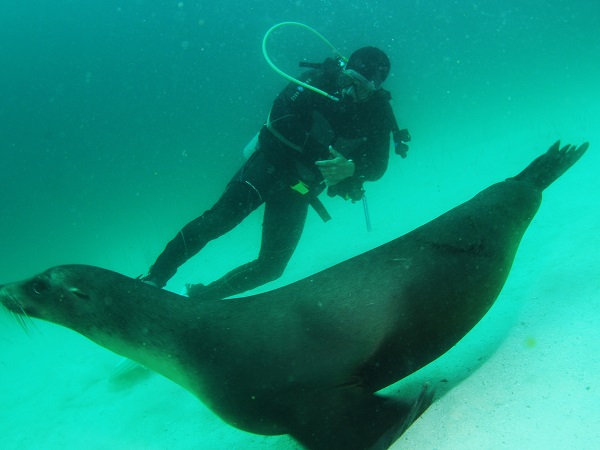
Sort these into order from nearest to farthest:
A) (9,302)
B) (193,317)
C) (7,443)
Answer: (193,317) < (9,302) < (7,443)

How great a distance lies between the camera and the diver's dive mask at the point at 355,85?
3.71 meters

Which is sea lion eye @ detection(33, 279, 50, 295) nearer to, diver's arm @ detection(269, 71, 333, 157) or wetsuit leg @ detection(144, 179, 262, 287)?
wetsuit leg @ detection(144, 179, 262, 287)

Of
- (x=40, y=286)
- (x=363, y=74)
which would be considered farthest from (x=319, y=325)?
(x=363, y=74)

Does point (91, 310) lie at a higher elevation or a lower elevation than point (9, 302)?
lower

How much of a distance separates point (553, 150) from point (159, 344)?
11.1 feet

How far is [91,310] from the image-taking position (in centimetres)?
228

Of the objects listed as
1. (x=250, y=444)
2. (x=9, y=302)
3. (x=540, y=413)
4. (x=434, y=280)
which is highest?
(x=9, y=302)

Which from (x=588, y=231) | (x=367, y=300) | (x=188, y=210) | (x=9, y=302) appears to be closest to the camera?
(x=367, y=300)

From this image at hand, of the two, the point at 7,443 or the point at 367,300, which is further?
the point at 7,443

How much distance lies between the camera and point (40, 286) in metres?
2.34

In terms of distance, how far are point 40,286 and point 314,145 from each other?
2.58 meters

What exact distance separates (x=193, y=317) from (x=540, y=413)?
178 centimetres

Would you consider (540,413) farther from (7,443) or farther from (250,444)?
(7,443)

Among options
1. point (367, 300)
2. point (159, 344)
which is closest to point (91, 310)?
point (159, 344)
